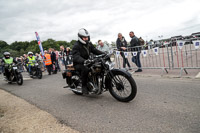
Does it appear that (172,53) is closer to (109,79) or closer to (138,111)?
(109,79)

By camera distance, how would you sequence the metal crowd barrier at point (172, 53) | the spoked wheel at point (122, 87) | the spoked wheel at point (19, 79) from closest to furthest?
1. the spoked wheel at point (122, 87)
2. the metal crowd barrier at point (172, 53)
3. the spoked wheel at point (19, 79)

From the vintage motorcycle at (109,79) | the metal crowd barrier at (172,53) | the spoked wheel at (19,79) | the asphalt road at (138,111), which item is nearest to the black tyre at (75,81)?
the asphalt road at (138,111)

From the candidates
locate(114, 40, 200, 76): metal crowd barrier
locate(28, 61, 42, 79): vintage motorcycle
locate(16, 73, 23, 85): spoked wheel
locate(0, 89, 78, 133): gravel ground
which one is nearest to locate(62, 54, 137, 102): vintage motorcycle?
locate(0, 89, 78, 133): gravel ground

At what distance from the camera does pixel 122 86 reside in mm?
3574

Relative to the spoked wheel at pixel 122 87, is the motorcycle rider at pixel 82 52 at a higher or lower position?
higher

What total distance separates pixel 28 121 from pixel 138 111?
2398mm

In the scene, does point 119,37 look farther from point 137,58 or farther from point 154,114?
point 154,114

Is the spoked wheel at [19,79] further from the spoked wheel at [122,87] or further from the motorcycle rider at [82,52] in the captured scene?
the spoked wheel at [122,87]

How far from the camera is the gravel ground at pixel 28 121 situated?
274cm

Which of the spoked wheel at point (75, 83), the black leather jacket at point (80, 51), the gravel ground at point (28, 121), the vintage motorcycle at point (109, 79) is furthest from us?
the spoked wheel at point (75, 83)

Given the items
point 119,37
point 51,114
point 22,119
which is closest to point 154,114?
point 51,114

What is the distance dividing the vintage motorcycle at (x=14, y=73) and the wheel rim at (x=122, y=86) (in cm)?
625

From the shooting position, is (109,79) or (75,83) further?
(75,83)

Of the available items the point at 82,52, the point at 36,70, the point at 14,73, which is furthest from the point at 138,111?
the point at 36,70
